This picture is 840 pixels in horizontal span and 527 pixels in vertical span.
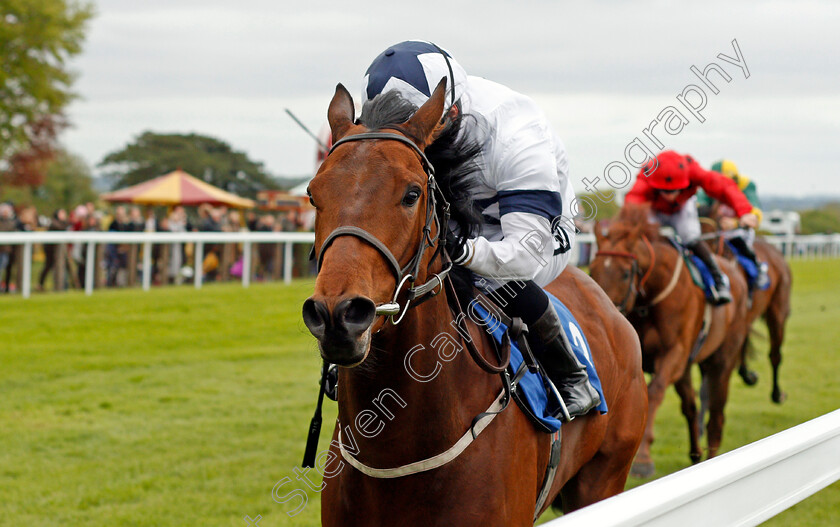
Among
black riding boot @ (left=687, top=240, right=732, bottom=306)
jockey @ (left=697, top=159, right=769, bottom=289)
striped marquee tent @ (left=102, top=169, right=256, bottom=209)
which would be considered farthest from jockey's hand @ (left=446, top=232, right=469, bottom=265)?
striped marquee tent @ (left=102, top=169, right=256, bottom=209)

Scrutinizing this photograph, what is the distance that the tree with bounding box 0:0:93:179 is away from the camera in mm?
24094

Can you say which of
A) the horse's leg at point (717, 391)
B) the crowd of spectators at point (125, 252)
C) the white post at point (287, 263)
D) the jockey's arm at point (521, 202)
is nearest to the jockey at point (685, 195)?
the horse's leg at point (717, 391)

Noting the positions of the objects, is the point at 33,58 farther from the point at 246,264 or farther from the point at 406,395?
the point at 406,395

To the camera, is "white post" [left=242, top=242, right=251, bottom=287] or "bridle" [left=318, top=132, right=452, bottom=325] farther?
"white post" [left=242, top=242, right=251, bottom=287]

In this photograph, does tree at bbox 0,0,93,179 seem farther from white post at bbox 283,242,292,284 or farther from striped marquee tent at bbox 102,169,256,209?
white post at bbox 283,242,292,284

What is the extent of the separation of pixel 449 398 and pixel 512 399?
0.84 ft

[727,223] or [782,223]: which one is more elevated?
[727,223]

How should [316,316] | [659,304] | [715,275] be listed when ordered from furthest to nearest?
[715,275] → [659,304] → [316,316]

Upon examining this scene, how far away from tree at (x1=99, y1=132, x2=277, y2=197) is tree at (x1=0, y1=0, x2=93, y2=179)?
11195mm

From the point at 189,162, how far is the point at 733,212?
32.9 metres

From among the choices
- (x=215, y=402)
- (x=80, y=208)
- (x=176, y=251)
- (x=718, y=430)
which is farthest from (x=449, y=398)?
(x=80, y=208)

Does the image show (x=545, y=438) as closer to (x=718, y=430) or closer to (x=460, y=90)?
(x=460, y=90)

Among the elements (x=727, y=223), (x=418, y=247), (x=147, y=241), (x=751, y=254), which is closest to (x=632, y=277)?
(x=727, y=223)

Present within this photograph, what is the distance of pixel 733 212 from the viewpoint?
8.02 meters
